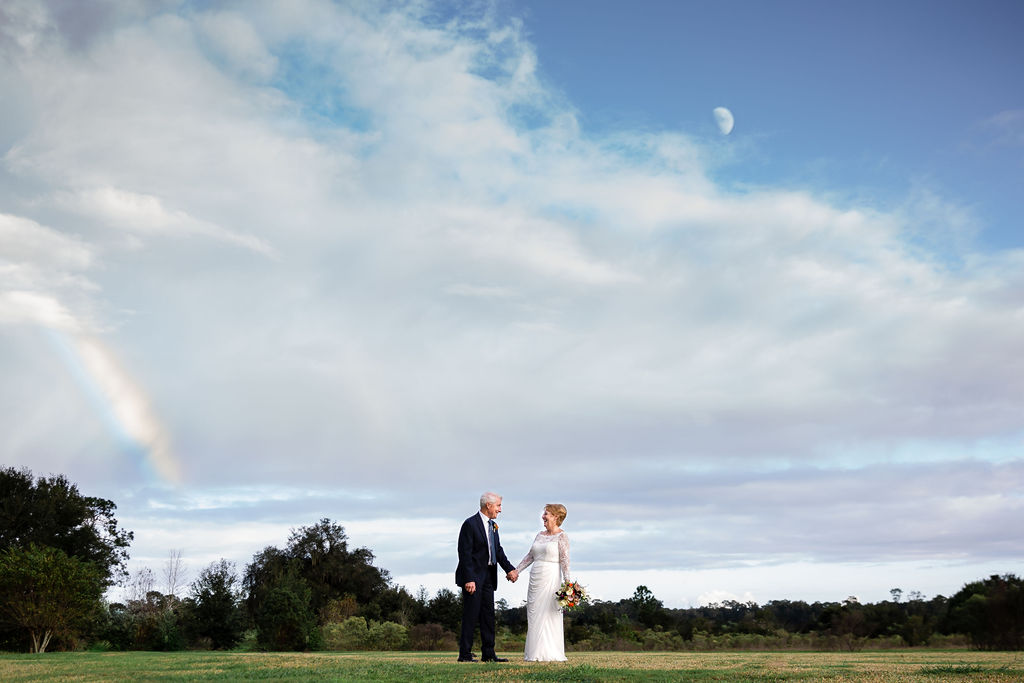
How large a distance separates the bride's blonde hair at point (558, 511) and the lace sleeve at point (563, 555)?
0.30 m

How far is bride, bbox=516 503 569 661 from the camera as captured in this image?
47.4ft

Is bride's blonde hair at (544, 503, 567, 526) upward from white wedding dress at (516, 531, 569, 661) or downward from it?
upward

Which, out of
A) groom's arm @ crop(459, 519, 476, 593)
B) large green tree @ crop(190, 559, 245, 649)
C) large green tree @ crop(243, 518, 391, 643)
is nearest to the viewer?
groom's arm @ crop(459, 519, 476, 593)

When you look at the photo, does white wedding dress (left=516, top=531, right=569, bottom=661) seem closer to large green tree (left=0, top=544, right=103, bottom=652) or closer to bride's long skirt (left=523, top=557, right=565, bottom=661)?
bride's long skirt (left=523, top=557, right=565, bottom=661)

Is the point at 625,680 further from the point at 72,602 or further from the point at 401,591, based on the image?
the point at 401,591

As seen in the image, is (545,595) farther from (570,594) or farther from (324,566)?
(324,566)

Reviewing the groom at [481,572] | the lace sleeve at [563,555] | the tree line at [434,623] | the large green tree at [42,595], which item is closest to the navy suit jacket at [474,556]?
the groom at [481,572]

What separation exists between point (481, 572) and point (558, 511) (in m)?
1.75

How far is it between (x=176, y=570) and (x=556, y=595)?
61.3m

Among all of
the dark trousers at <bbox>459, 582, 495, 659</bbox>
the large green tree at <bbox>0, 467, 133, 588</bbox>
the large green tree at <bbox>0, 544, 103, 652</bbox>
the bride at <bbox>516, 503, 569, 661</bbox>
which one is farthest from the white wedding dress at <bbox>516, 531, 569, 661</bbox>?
the large green tree at <bbox>0, 467, 133, 588</bbox>

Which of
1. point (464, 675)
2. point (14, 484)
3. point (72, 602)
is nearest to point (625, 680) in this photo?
point (464, 675)

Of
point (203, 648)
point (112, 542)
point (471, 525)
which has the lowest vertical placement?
point (203, 648)

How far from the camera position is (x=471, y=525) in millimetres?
14398

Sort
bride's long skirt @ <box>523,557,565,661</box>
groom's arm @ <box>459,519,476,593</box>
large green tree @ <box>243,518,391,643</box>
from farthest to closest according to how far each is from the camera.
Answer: large green tree @ <box>243,518,391,643</box>, bride's long skirt @ <box>523,557,565,661</box>, groom's arm @ <box>459,519,476,593</box>
